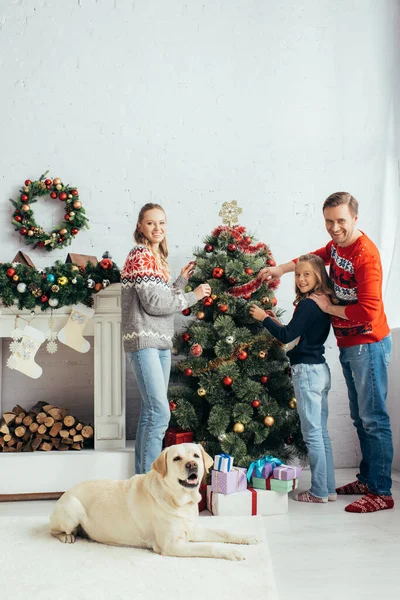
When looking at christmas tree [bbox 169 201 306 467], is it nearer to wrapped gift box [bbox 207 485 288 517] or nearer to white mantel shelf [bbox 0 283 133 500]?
wrapped gift box [bbox 207 485 288 517]

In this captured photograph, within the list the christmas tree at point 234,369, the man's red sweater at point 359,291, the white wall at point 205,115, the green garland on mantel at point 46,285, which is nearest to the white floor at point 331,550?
the christmas tree at point 234,369

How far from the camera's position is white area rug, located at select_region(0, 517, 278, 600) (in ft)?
6.35

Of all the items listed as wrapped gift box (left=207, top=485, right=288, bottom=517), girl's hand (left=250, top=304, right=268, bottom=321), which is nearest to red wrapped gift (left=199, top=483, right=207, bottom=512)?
wrapped gift box (left=207, top=485, right=288, bottom=517)

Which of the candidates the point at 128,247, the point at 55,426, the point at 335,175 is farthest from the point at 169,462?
the point at 335,175

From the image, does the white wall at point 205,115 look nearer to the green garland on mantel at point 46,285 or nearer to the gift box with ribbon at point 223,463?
the green garland on mantel at point 46,285

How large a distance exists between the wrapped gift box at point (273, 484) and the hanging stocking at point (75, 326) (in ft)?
4.28

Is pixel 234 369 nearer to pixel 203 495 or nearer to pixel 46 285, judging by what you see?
pixel 203 495

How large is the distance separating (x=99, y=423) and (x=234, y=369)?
0.89 m

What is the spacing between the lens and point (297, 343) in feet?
10.5

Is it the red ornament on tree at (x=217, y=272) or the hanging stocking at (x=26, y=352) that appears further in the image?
the hanging stocking at (x=26, y=352)

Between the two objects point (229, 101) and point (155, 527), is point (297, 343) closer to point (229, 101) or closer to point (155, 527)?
point (155, 527)

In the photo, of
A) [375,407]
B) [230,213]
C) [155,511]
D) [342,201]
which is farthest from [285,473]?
[230,213]

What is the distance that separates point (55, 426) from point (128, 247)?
1278 mm

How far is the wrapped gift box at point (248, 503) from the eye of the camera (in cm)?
290
